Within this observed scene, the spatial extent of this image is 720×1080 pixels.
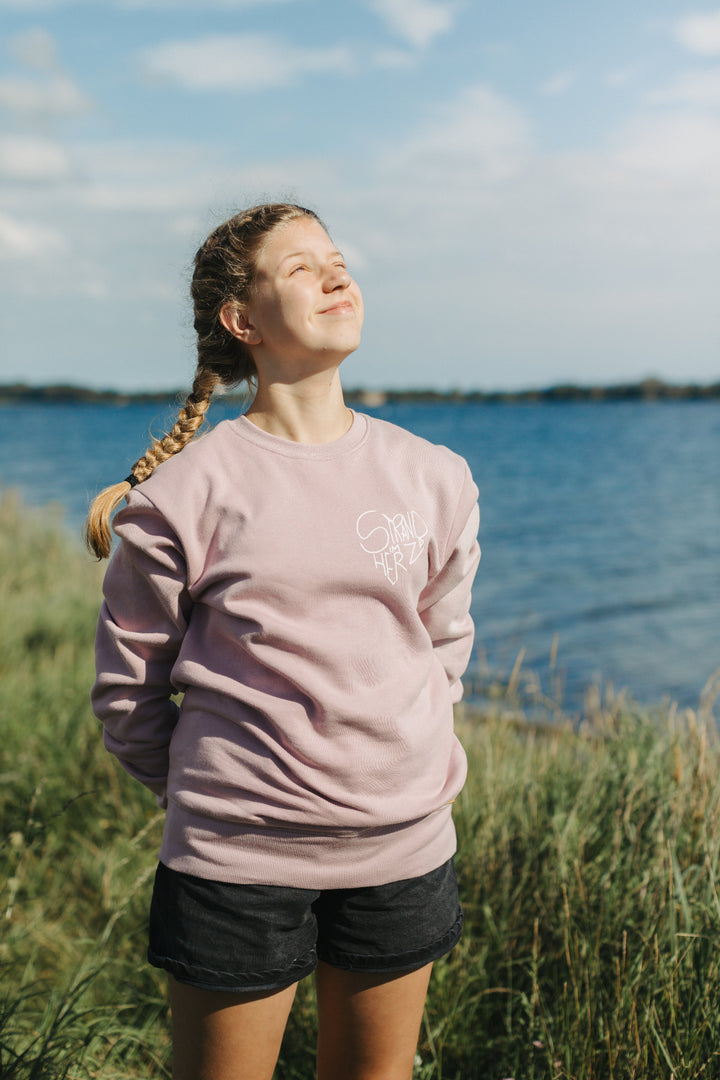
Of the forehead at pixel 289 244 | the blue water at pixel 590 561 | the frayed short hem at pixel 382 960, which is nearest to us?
the frayed short hem at pixel 382 960

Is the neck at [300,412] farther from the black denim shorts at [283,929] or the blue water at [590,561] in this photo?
the black denim shorts at [283,929]

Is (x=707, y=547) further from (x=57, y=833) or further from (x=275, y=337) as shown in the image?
(x=275, y=337)

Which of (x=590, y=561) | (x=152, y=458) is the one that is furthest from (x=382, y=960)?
(x=590, y=561)

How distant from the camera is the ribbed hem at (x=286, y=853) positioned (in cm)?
167

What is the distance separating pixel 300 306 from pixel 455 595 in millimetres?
684

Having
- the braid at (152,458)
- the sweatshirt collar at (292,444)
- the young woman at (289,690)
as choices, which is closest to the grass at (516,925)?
the young woman at (289,690)

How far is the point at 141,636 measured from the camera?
1759 millimetres

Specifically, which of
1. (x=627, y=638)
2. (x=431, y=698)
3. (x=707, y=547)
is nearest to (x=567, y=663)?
(x=627, y=638)

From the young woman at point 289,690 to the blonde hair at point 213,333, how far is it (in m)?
0.01

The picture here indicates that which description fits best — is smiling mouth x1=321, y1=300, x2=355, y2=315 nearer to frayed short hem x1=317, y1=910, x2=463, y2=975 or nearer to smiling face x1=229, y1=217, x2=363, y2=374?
smiling face x1=229, y1=217, x2=363, y2=374

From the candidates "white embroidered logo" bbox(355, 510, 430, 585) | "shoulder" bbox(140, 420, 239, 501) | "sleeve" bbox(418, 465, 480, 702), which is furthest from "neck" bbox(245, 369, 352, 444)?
"sleeve" bbox(418, 465, 480, 702)

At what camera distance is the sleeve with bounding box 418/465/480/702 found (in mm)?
1895

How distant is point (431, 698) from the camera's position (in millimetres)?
1866

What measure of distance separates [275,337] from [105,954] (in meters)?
2.16
